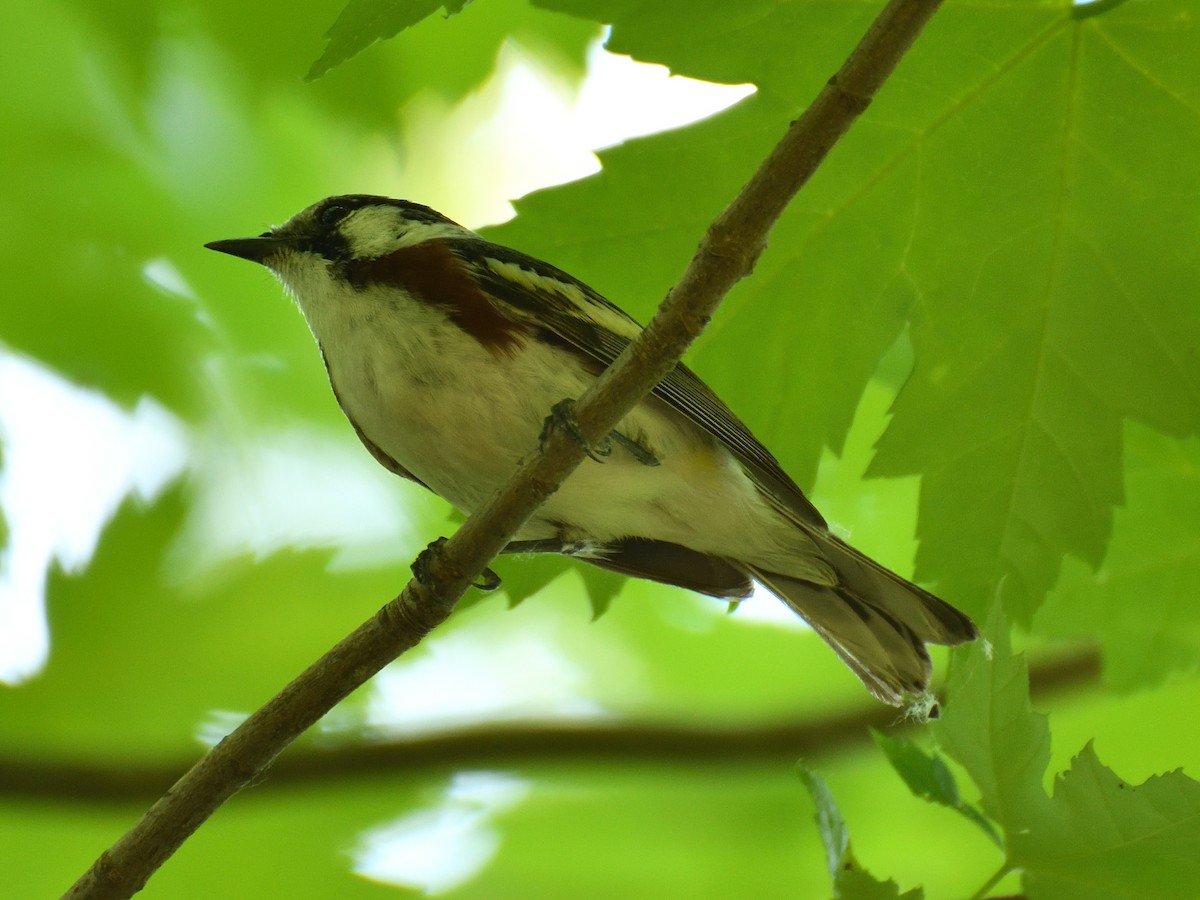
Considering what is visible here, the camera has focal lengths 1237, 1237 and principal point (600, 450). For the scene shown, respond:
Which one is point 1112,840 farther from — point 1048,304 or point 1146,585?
point 1146,585

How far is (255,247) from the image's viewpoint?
2.80m

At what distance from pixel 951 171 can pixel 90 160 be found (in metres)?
2.08

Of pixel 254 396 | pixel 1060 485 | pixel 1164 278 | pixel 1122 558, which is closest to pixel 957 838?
pixel 1122 558

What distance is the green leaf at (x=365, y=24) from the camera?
1.53 meters

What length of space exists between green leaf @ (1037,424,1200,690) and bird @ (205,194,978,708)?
1.31 ft

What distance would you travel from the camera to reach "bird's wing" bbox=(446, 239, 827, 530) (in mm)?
2217

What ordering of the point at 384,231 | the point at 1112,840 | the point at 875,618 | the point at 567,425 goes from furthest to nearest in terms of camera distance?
the point at 384,231, the point at 875,618, the point at 567,425, the point at 1112,840

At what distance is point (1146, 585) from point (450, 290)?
1.53m

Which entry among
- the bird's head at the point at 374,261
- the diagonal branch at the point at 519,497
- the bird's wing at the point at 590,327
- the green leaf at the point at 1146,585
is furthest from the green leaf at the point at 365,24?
the green leaf at the point at 1146,585

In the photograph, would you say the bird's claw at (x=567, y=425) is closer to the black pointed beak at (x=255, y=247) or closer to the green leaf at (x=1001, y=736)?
the green leaf at (x=1001, y=736)

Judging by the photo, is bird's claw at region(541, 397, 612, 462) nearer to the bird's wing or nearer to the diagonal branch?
the diagonal branch

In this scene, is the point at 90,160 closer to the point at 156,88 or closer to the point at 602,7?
the point at 156,88

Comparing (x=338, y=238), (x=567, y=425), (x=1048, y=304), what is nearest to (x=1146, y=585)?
(x=1048, y=304)

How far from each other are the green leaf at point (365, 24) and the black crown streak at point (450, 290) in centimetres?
80
